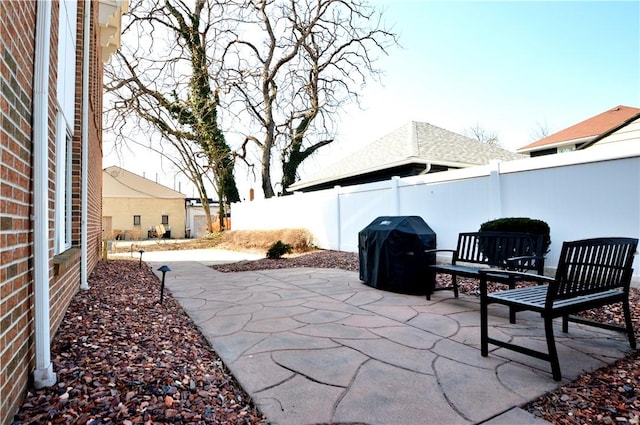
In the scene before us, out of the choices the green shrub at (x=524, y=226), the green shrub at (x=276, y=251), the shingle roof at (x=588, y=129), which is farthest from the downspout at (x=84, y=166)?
the shingle roof at (x=588, y=129)

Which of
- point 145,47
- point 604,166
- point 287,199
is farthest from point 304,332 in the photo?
point 145,47

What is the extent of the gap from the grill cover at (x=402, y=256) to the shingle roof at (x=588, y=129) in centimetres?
1155

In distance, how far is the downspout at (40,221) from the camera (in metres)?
2.14

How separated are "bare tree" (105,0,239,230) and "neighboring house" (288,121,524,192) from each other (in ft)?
18.9

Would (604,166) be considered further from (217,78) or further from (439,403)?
(217,78)

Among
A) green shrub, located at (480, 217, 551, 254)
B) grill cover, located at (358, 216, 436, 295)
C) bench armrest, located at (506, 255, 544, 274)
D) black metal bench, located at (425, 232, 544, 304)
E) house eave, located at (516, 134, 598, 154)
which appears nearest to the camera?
bench armrest, located at (506, 255, 544, 274)

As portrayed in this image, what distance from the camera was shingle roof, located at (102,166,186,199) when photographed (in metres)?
28.7

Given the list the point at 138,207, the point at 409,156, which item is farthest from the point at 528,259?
the point at 138,207

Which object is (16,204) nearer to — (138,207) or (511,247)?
(511,247)

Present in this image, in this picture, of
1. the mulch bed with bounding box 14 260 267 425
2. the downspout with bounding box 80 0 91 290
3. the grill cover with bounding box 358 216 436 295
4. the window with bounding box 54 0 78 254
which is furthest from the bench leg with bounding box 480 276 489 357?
the downspout with bounding box 80 0 91 290

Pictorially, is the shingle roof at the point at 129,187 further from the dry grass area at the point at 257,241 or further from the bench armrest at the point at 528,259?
the bench armrest at the point at 528,259

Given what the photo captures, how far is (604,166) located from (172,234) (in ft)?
97.6

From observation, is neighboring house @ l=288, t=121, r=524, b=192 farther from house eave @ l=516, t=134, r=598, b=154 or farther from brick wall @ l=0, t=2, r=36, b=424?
brick wall @ l=0, t=2, r=36, b=424

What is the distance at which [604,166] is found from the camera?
5.41m
